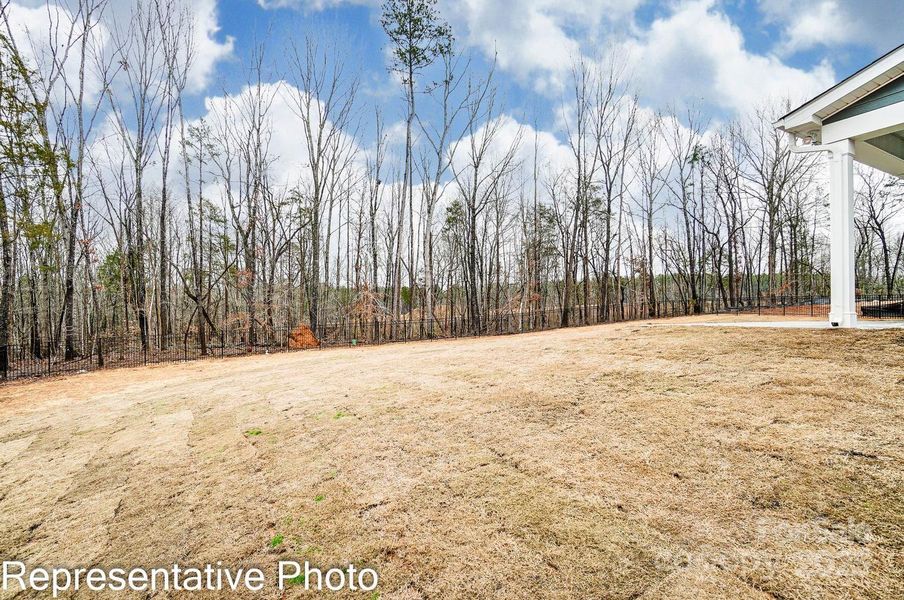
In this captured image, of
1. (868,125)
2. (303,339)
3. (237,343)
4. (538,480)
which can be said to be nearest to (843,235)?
(868,125)

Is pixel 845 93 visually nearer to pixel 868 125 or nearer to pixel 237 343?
pixel 868 125

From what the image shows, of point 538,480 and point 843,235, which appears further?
point 843,235

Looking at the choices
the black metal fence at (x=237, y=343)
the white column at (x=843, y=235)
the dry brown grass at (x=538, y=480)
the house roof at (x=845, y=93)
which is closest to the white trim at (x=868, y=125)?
the white column at (x=843, y=235)

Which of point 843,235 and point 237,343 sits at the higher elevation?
point 843,235

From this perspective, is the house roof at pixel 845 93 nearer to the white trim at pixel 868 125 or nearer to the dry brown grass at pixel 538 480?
the white trim at pixel 868 125

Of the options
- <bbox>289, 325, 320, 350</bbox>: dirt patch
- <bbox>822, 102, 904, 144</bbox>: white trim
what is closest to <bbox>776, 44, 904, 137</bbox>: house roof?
<bbox>822, 102, 904, 144</bbox>: white trim

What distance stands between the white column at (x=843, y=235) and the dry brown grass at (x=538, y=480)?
0.99m

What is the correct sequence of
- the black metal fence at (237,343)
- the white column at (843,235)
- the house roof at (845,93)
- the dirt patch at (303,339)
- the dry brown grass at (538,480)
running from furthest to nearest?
1. the dirt patch at (303,339)
2. the black metal fence at (237,343)
3. the white column at (843,235)
4. the house roof at (845,93)
5. the dry brown grass at (538,480)

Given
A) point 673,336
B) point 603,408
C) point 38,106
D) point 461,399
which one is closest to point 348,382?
point 461,399

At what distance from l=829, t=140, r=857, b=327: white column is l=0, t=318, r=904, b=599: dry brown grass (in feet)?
3.24

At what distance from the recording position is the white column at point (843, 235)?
5.27 m

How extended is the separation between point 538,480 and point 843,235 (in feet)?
20.2

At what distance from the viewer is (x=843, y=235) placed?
17.4 feet

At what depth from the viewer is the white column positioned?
5.27 metres
